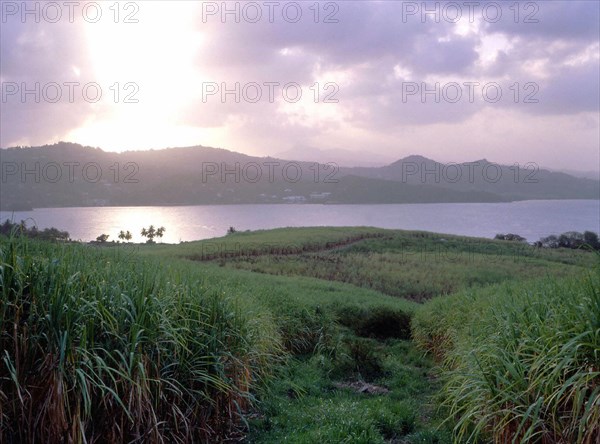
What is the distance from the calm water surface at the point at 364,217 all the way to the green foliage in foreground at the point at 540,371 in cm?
2825

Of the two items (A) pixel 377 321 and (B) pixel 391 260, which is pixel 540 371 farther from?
(B) pixel 391 260

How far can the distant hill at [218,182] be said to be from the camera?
34.7 m

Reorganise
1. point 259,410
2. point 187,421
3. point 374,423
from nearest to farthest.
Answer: point 187,421 → point 374,423 → point 259,410

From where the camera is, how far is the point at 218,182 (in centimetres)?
6600

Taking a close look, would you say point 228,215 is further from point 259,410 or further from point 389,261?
point 259,410

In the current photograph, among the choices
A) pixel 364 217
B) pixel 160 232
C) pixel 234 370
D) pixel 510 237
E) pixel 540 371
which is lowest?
pixel 510 237

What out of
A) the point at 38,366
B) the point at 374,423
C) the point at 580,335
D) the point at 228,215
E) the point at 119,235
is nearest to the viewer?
the point at 580,335

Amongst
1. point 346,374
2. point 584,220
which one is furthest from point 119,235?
point 584,220

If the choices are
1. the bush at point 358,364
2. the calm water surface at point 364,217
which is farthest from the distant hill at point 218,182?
the bush at point 358,364

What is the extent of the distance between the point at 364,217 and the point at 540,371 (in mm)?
52332

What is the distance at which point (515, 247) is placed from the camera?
1388 inches

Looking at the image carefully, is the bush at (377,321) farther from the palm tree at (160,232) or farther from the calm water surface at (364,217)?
the palm tree at (160,232)

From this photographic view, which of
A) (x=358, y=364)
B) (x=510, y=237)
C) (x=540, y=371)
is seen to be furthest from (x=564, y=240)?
(x=540, y=371)

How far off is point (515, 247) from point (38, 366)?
35.2 m
